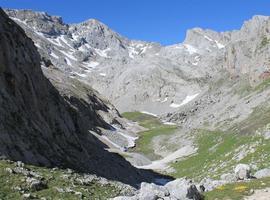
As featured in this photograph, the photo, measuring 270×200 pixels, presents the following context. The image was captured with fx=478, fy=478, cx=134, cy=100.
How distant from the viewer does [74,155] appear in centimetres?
5759

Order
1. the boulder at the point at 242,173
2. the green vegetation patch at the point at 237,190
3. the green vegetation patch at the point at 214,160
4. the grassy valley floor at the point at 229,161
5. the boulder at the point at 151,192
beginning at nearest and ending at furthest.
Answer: the boulder at the point at 151,192 → the green vegetation patch at the point at 237,190 → the grassy valley floor at the point at 229,161 → the boulder at the point at 242,173 → the green vegetation patch at the point at 214,160

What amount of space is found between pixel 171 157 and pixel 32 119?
225 ft

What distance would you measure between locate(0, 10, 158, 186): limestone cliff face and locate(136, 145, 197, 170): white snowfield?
32157mm

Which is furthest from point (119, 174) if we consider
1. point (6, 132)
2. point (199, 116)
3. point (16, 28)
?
point (199, 116)

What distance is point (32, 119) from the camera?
51.1m

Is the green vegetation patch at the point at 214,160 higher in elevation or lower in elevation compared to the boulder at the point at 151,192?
higher

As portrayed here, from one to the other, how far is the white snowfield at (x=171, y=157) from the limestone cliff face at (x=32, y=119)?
Result: 3216 centimetres

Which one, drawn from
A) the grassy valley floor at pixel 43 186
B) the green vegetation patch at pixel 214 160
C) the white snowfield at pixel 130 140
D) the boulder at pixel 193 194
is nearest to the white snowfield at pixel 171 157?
the green vegetation patch at pixel 214 160

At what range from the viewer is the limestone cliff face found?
43344mm

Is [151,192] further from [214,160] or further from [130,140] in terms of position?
[130,140]

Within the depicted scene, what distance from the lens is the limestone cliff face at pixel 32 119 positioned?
43344 mm

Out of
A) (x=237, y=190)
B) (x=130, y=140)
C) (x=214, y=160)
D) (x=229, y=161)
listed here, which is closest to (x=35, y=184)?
(x=237, y=190)

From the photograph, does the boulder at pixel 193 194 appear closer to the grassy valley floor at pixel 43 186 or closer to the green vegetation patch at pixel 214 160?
the grassy valley floor at pixel 43 186

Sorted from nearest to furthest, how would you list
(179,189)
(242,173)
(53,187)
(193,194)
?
(53,187)
(179,189)
(193,194)
(242,173)
